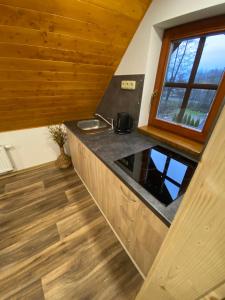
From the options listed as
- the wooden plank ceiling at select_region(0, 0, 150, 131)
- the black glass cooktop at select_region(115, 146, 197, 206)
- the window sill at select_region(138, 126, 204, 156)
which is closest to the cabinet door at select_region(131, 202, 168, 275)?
the black glass cooktop at select_region(115, 146, 197, 206)

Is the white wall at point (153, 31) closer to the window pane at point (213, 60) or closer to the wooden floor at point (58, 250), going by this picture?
the window pane at point (213, 60)

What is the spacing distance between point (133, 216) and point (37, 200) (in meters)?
1.38

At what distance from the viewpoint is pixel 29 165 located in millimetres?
2432

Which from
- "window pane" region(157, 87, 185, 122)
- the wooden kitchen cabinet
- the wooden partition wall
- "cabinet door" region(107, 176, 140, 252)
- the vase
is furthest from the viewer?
the vase

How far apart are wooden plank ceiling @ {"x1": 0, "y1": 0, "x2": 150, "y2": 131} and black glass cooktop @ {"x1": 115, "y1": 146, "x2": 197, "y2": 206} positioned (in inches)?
44.0

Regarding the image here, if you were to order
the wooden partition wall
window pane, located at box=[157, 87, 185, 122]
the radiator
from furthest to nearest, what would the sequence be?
the radiator, window pane, located at box=[157, 87, 185, 122], the wooden partition wall

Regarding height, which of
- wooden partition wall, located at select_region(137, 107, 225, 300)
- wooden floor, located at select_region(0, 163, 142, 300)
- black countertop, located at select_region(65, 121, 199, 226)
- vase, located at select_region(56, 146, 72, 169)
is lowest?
wooden floor, located at select_region(0, 163, 142, 300)

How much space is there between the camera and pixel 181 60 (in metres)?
1.31

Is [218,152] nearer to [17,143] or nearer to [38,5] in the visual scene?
[38,5]

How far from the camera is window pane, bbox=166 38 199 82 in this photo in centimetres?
122

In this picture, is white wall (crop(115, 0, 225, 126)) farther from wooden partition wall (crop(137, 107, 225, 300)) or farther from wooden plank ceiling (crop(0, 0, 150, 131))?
wooden partition wall (crop(137, 107, 225, 300))

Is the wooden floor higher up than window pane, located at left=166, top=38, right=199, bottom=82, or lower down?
lower down

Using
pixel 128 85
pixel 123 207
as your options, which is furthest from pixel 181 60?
pixel 123 207

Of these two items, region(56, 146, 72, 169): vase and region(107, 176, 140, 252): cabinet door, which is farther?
region(56, 146, 72, 169): vase
